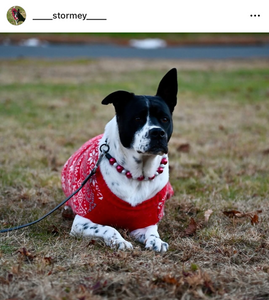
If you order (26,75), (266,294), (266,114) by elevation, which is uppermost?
(26,75)

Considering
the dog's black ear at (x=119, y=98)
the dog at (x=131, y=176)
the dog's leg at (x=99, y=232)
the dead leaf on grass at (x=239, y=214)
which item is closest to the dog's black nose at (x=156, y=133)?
the dog at (x=131, y=176)

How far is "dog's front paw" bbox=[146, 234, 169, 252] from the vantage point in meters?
3.70

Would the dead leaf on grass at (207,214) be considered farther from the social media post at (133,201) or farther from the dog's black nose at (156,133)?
the dog's black nose at (156,133)

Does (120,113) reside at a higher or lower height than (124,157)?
higher

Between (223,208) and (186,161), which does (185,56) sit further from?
(223,208)

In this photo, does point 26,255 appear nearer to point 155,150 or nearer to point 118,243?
point 118,243

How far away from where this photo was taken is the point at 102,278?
2.98m

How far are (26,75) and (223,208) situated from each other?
37.4 ft

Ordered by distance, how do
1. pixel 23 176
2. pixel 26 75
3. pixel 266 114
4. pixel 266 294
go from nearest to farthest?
1. pixel 266 294
2. pixel 23 176
3. pixel 266 114
4. pixel 26 75

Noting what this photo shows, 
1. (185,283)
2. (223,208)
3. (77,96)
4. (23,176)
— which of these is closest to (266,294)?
(185,283)

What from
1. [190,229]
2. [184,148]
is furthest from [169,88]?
[184,148]
